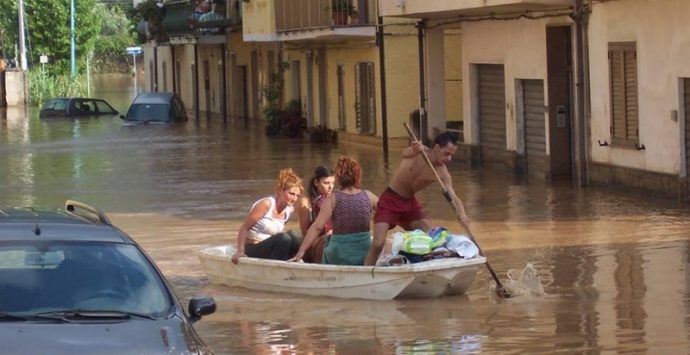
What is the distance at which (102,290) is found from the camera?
773 cm

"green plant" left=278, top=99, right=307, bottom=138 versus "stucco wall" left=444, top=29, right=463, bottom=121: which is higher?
"stucco wall" left=444, top=29, right=463, bottom=121

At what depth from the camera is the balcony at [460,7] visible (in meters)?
24.1

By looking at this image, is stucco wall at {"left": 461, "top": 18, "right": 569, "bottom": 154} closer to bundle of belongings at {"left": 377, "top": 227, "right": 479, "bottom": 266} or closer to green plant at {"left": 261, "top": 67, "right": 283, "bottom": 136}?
bundle of belongings at {"left": 377, "top": 227, "right": 479, "bottom": 266}

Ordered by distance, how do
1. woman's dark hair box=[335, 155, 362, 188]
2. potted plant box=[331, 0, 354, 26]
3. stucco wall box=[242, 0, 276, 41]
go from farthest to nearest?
stucco wall box=[242, 0, 276, 41]
potted plant box=[331, 0, 354, 26]
woman's dark hair box=[335, 155, 362, 188]

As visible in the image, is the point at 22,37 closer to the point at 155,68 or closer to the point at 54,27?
the point at 155,68

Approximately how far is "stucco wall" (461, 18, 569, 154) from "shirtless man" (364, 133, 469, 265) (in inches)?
456

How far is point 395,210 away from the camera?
13328 millimetres

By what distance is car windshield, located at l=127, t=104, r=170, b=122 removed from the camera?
50.2 m

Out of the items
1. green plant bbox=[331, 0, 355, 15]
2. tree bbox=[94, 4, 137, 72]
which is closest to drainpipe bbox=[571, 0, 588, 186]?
green plant bbox=[331, 0, 355, 15]

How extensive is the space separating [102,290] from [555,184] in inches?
677

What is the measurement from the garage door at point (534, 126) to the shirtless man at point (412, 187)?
12.3 metres

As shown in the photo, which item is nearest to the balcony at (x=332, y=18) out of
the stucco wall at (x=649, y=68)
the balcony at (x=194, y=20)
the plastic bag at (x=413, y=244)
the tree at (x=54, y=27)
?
the stucco wall at (x=649, y=68)

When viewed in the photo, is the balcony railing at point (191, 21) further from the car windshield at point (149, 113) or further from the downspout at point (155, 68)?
the downspout at point (155, 68)

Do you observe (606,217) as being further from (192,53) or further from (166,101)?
(192,53)
